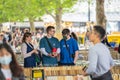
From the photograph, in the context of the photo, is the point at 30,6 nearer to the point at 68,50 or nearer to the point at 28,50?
the point at 68,50

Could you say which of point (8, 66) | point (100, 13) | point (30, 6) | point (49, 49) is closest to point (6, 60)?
point (8, 66)

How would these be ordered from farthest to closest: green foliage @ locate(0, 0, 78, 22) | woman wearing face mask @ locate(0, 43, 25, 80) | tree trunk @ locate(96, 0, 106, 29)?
green foliage @ locate(0, 0, 78, 22) → tree trunk @ locate(96, 0, 106, 29) → woman wearing face mask @ locate(0, 43, 25, 80)

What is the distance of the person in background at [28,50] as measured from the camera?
39.0 feet

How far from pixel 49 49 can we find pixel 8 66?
18.7 ft

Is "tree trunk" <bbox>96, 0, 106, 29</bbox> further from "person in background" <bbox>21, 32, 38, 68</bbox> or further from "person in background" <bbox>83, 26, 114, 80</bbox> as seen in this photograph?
"person in background" <bbox>83, 26, 114, 80</bbox>

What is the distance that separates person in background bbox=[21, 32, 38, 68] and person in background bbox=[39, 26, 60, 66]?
0.88ft

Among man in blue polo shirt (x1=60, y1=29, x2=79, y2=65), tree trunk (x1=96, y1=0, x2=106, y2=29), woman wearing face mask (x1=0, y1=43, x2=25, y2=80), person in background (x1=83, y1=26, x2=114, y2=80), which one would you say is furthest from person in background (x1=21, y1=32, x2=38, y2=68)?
tree trunk (x1=96, y1=0, x2=106, y2=29)

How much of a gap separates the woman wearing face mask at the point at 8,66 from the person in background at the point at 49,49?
5.43 meters

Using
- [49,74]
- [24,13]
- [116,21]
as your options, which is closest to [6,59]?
[49,74]

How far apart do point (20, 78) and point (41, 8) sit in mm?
27472

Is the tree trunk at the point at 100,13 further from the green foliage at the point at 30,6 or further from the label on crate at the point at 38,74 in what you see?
the label on crate at the point at 38,74

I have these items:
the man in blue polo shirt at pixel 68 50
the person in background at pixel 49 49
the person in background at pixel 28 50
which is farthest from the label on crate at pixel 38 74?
the man in blue polo shirt at pixel 68 50

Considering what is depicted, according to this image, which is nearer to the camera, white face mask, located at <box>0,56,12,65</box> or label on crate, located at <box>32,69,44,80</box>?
white face mask, located at <box>0,56,12,65</box>

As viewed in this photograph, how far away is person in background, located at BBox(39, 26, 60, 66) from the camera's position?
12.0 metres
